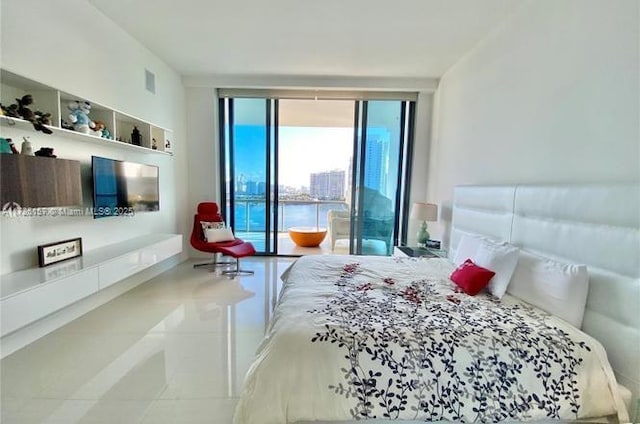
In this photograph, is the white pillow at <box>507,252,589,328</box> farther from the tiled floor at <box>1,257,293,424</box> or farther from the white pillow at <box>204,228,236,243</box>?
the white pillow at <box>204,228,236,243</box>

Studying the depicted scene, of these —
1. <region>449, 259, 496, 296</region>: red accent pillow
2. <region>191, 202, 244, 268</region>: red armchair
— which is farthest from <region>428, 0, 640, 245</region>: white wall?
<region>191, 202, 244, 268</region>: red armchair

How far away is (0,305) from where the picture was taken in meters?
1.68

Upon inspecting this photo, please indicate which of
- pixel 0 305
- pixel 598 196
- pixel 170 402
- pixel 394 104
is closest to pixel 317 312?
pixel 170 402

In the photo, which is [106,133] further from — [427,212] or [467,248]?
[427,212]

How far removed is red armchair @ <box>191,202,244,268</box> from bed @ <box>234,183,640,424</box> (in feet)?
9.21

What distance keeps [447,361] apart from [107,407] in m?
1.93

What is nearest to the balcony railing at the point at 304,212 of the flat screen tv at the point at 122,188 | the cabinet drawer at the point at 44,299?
the flat screen tv at the point at 122,188

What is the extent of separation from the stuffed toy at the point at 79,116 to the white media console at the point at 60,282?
3.73 feet

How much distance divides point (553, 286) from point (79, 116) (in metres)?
3.82

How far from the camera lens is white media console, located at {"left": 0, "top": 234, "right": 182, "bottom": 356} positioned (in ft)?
5.80

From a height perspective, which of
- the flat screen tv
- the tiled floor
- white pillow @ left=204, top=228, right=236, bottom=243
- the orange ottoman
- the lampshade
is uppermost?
the flat screen tv

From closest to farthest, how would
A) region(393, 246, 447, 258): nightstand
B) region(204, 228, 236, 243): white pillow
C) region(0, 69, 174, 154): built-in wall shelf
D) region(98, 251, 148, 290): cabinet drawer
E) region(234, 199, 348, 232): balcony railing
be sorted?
region(0, 69, 174, 154): built-in wall shelf, region(98, 251, 148, 290): cabinet drawer, region(393, 246, 447, 258): nightstand, region(204, 228, 236, 243): white pillow, region(234, 199, 348, 232): balcony railing

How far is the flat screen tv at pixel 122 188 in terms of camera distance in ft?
9.27

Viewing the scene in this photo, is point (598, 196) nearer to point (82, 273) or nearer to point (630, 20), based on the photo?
point (630, 20)
